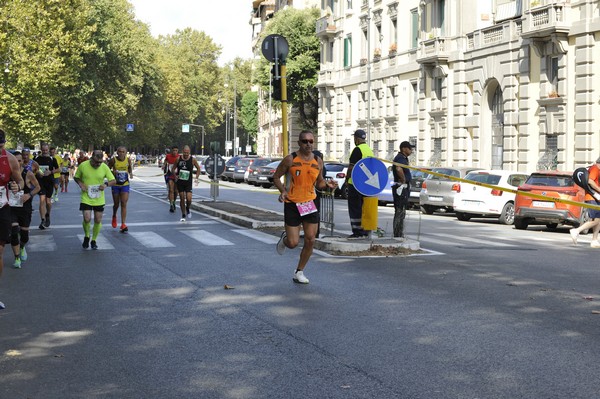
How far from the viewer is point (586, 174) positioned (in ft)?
53.7

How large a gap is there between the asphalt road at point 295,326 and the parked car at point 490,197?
985 centimetres

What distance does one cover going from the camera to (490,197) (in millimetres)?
25141

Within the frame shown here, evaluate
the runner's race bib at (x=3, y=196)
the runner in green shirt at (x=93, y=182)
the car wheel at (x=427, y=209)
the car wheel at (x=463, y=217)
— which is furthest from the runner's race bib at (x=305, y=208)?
the car wheel at (x=427, y=209)

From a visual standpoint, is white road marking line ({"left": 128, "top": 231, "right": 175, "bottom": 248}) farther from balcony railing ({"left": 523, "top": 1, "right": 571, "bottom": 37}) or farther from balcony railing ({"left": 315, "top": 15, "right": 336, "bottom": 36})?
balcony railing ({"left": 315, "top": 15, "right": 336, "bottom": 36})

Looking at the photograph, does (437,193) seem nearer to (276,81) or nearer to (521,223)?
(521,223)

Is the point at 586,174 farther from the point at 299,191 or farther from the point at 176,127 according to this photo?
the point at 176,127

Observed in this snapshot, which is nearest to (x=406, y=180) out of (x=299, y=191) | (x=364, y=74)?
(x=299, y=191)

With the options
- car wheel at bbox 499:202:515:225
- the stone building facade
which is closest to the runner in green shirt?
car wheel at bbox 499:202:515:225

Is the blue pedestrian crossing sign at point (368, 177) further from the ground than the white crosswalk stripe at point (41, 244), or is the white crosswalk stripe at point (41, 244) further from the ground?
the blue pedestrian crossing sign at point (368, 177)

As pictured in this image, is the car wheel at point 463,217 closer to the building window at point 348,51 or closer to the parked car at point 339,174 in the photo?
the parked car at point 339,174

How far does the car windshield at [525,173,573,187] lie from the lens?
864 inches

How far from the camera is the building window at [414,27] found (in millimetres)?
47969

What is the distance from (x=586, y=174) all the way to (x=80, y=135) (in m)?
54.0

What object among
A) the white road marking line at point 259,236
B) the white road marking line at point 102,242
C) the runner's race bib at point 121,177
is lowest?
the white road marking line at point 259,236
